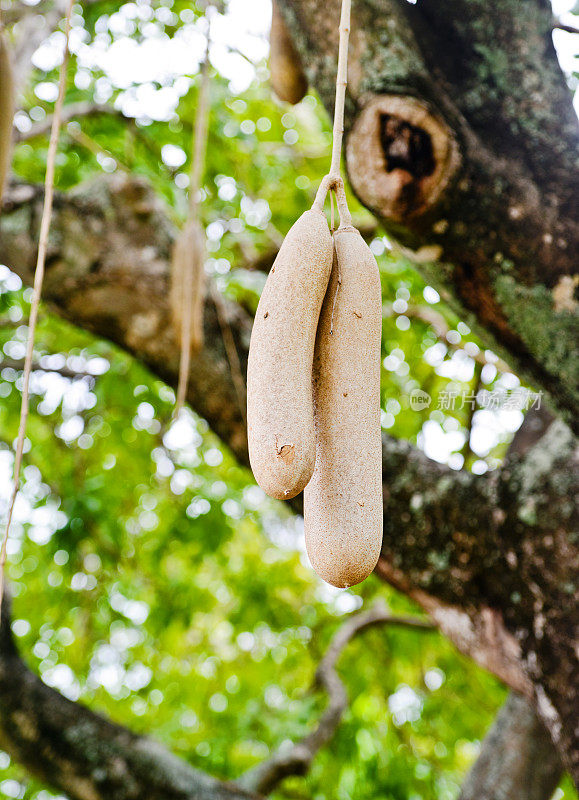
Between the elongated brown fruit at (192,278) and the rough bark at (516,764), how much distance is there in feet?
4.30

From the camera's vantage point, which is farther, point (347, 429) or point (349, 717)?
point (349, 717)

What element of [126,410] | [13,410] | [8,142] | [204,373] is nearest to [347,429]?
[8,142]

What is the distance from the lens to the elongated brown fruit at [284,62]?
1.54 meters

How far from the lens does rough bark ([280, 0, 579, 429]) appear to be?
1315 mm

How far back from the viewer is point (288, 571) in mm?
4250

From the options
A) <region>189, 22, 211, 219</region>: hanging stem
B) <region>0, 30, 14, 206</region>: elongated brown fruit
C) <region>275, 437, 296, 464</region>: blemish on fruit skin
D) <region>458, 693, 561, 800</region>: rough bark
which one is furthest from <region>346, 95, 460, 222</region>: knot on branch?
<region>458, 693, 561, 800</region>: rough bark

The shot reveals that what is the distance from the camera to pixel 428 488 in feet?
6.01

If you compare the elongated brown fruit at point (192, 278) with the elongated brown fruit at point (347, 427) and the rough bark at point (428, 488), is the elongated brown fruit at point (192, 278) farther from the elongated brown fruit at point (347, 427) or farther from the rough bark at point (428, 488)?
the elongated brown fruit at point (347, 427)

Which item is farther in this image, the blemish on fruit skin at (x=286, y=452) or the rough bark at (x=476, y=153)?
the rough bark at (x=476, y=153)

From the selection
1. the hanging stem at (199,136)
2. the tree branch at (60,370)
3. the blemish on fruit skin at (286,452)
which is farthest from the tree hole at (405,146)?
the tree branch at (60,370)

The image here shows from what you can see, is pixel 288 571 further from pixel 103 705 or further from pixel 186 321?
pixel 186 321

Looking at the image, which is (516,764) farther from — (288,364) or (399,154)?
(288,364)

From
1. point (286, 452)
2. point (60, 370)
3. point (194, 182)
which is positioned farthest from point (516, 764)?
point (60, 370)

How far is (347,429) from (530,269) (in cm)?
82
